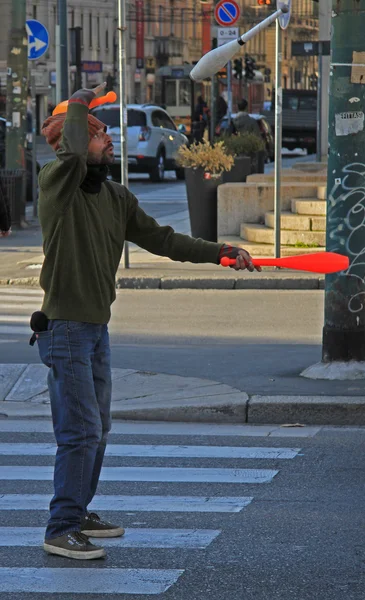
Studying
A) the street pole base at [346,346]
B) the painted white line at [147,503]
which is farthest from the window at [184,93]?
the painted white line at [147,503]

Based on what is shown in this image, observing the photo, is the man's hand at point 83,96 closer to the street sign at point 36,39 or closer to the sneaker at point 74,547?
the sneaker at point 74,547

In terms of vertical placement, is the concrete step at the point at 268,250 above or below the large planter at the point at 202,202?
below

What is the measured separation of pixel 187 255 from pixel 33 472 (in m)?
1.88

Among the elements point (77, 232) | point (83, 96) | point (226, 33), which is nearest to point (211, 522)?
point (77, 232)

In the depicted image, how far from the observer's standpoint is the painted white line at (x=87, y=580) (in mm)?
5195

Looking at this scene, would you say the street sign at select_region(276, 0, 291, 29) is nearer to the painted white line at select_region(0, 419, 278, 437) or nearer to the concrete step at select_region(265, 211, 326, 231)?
the concrete step at select_region(265, 211, 326, 231)

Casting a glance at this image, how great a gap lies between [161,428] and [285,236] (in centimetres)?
936

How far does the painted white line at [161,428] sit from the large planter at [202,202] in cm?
1011

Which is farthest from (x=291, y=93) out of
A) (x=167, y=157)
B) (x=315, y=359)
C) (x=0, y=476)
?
(x=0, y=476)

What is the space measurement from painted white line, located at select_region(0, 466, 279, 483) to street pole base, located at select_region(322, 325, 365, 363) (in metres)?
2.31

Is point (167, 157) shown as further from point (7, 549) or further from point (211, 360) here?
point (7, 549)

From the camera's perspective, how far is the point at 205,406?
8664 millimetres

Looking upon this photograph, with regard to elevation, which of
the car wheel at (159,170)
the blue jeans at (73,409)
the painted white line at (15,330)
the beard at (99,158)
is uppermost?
the beard at (99,158)

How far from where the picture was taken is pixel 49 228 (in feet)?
18.1
